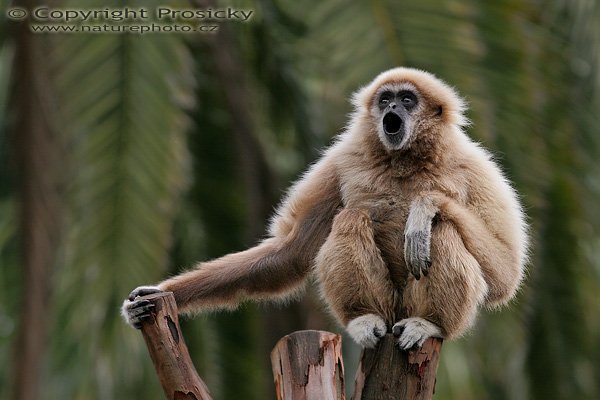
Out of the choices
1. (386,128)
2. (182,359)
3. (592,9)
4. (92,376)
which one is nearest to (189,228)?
(92,376)

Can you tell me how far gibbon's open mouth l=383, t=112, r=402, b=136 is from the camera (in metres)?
7.00

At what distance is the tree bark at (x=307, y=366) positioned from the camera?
19.5 feet

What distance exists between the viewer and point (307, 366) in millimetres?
5949

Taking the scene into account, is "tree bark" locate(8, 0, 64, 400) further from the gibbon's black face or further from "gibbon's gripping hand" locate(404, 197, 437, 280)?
"gibbon's gripping hand" locate(404, 197, 437, 280)

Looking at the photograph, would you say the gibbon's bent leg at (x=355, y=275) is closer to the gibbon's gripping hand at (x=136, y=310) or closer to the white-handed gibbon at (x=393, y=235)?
the white-handed gibbon at (x=393, y=235)

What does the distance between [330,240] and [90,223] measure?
11.1 ft

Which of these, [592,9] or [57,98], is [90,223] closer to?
[57,98]

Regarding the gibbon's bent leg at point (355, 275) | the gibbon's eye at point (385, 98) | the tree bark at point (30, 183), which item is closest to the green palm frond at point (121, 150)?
the tree bark at point (30, 183)

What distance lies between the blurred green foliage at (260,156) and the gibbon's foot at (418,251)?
141 centimetres

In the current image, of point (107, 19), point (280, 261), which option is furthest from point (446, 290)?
point (107, 19)

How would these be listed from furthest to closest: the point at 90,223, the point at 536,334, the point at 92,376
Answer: the point at 536,334 < the point at 92,376 < the point at 90,223

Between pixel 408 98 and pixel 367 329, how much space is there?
5.49ft

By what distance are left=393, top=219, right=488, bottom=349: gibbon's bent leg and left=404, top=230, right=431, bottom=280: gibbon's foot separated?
63 mm

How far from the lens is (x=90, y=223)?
9.34m
